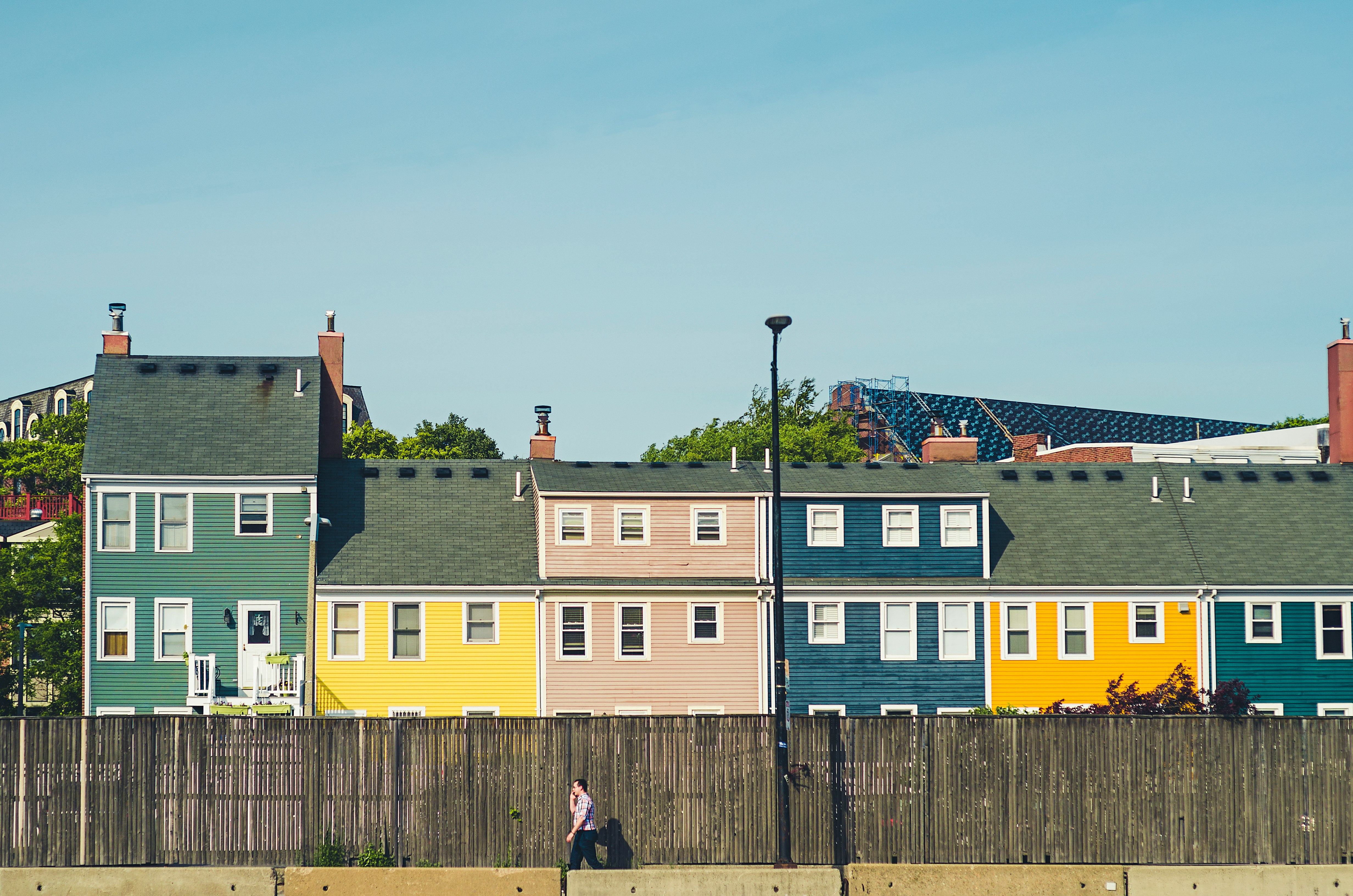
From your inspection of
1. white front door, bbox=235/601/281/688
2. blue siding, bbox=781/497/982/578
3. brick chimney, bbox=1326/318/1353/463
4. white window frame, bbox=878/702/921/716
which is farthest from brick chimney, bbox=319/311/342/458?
brick chimney, bbox=1326/318/1353/463

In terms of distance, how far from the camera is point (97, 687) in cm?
4047

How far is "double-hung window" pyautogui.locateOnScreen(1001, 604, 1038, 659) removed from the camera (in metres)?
42.2

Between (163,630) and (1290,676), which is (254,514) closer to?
(163,630)

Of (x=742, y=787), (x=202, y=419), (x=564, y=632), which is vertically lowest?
(x=742, y=787)

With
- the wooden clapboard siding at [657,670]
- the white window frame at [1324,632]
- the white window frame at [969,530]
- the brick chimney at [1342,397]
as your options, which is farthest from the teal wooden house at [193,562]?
the brick chimney at [1342,397]

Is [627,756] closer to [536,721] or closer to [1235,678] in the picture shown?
[536,721]

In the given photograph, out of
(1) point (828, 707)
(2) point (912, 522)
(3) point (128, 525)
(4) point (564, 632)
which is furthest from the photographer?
(2) point (912, 522)

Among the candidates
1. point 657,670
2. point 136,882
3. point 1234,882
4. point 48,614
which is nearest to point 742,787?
point 1234,882

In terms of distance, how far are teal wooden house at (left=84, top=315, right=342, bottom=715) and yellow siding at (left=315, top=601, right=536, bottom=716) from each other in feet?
3.26

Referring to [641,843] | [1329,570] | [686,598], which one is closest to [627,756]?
[641,843]

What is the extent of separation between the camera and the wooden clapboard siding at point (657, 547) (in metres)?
41.7

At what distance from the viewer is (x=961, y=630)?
4216 cm

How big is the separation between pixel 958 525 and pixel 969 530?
1.09 ft

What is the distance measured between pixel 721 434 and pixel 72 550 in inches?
1472
